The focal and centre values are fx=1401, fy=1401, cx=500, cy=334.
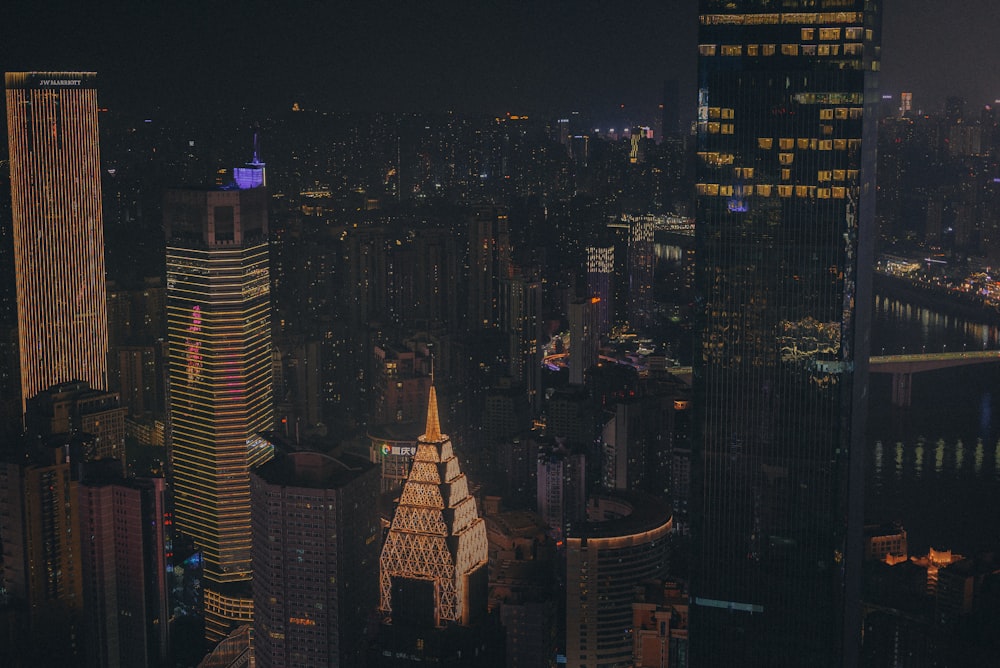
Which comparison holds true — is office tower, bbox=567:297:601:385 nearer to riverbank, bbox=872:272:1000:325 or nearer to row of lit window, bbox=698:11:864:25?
riverbank, bbox=872:272:1000:325

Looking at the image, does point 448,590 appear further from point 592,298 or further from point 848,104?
point 592,298

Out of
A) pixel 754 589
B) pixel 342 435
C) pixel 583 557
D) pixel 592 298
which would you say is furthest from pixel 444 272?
pixel 754 589

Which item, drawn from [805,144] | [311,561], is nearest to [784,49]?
[805,144]

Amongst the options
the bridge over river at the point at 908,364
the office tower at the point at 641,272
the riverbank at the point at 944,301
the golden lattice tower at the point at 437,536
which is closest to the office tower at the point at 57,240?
the golden lattice tower at the point at 437,536

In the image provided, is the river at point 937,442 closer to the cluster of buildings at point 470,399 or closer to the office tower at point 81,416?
the cluster of buildings at point 470,399

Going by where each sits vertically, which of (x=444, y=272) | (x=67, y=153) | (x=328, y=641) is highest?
(x=67, y=153)

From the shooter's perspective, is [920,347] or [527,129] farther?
[920,347]
